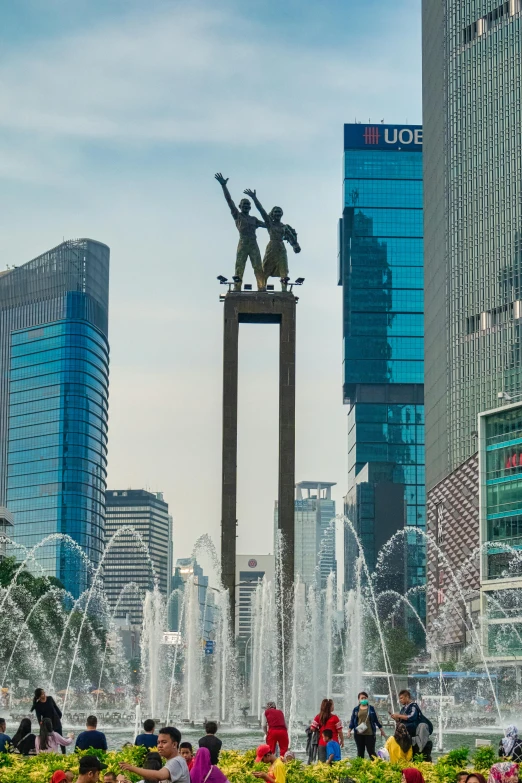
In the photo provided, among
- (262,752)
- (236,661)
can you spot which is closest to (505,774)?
(262,752)

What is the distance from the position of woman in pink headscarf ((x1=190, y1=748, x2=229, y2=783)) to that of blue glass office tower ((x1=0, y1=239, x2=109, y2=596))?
17482 centimetres

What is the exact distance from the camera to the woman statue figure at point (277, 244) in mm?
46125

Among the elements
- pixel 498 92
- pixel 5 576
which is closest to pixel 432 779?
pixel 5 576

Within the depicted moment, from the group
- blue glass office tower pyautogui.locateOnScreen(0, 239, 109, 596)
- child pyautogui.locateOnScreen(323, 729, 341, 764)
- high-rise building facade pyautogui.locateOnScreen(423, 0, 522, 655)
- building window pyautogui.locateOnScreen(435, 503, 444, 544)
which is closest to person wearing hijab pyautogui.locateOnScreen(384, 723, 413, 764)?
child pyautogui.locateOnScreen(323, 729, 341, 764)

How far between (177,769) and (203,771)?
4.83ft

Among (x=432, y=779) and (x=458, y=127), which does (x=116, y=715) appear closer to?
(x=432, y=779)

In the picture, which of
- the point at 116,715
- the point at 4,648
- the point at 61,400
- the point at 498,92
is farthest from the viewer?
the point at 61,400

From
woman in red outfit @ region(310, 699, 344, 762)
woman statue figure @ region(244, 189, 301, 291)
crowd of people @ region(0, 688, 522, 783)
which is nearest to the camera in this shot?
crowd of people @ region(0, 688, 522, 783)

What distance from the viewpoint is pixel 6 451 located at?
642 feet

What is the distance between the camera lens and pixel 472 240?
400ft

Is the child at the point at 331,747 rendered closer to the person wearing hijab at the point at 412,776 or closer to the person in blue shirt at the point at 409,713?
the person in blue shirt at the point at 409,713

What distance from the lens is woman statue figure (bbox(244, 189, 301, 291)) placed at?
46.1 metres

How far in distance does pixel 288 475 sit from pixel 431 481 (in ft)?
317

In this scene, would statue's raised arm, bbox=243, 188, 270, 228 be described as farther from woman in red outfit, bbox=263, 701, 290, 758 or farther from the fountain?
woman in red outfit, bbox=263, 701, 290, 758
